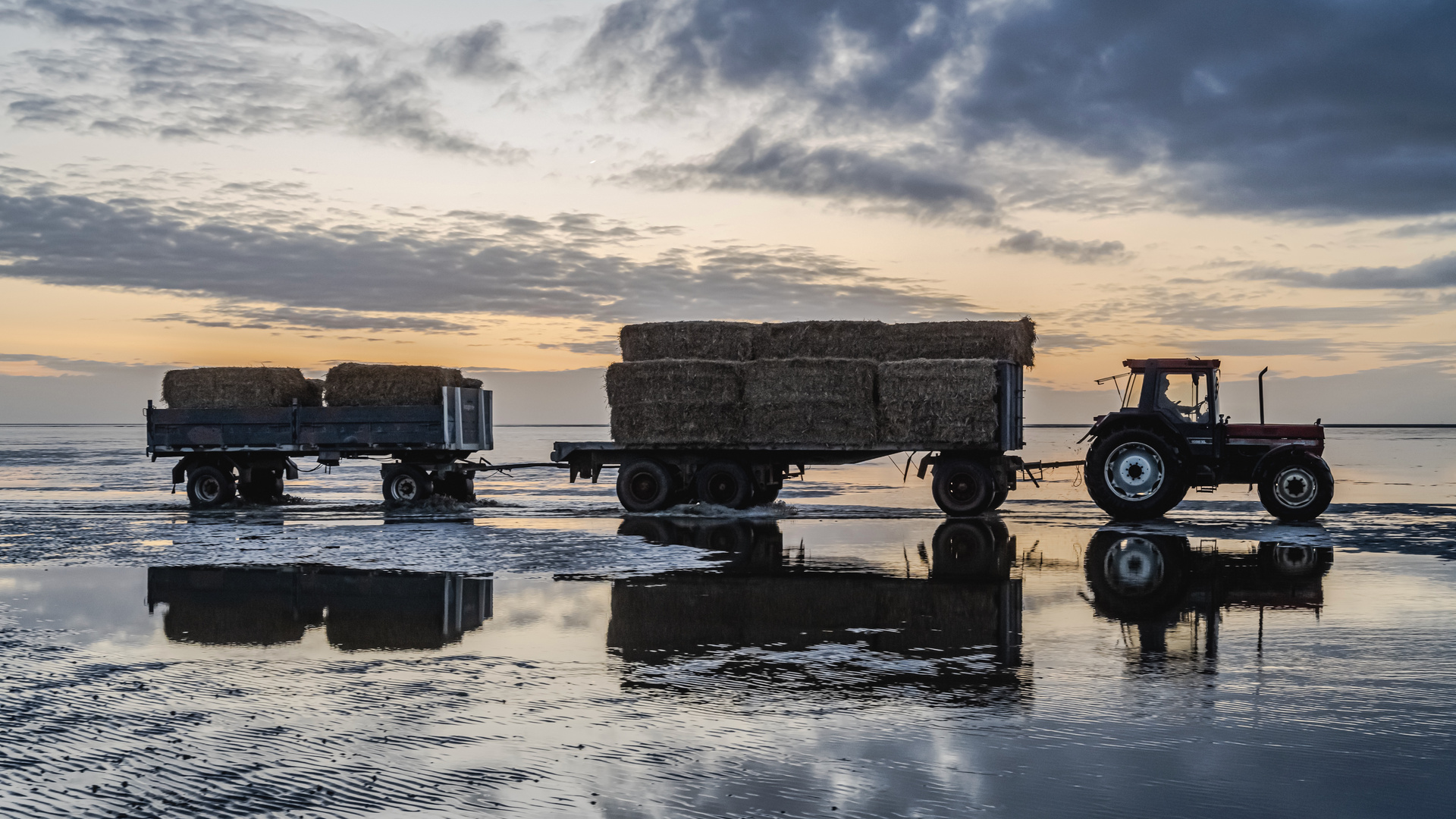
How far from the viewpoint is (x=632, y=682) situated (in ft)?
24.0

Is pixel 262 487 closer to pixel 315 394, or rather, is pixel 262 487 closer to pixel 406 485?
pixel 315 394

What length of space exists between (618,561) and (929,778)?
333 inches

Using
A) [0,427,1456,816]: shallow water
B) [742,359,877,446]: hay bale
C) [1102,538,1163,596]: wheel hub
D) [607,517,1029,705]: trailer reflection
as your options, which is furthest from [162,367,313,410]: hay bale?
[1102,538,1163,596]: wheel hub

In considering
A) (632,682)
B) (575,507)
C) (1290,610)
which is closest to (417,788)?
(632,682)

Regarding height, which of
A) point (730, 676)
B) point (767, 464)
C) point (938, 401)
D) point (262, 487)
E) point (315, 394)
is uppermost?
point (315, 394)

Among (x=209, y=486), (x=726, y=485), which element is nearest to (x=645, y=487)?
(x=726, y=485)

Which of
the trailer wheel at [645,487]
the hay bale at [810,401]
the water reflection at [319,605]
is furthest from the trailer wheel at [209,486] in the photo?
the water reflection at [319,605]

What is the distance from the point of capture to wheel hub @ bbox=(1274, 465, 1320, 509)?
1822 centimetres

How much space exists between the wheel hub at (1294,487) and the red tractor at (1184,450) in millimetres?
12

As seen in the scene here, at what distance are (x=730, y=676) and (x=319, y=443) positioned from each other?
1765 centimetres

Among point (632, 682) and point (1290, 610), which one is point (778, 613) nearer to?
point (632, 682)

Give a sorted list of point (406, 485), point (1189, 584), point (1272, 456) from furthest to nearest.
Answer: point (406, 485) < point (1272, 456) < point (1189, 584)

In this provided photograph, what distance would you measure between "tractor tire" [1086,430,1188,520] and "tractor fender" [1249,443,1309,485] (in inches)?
41.7

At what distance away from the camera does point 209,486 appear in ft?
77.3
